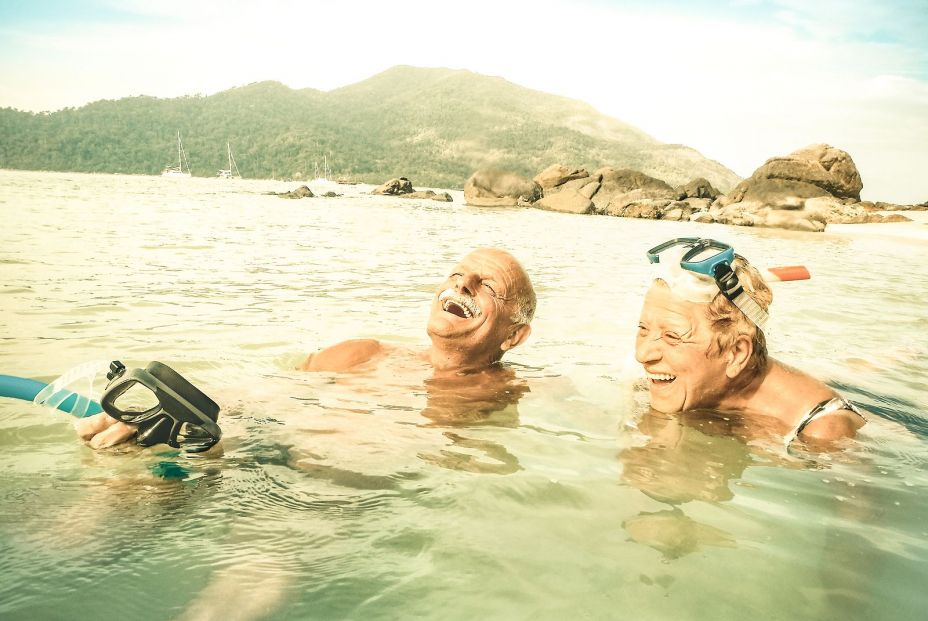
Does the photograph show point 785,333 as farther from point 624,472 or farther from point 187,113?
point 187,113

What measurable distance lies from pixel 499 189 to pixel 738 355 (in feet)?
138

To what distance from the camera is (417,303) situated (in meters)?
8.26

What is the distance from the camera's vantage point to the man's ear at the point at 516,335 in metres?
4.90

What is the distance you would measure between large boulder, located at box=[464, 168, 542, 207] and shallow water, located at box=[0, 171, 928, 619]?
37.8 metres

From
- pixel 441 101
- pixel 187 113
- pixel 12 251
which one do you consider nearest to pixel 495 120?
pixel 441 101

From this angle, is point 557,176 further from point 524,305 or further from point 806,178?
point 524,305

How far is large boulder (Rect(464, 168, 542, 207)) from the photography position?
144 feet

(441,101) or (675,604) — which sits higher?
(441,101)

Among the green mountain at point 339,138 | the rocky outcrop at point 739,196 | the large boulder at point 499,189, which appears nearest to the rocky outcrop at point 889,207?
the rocky outcrop at point 739,196

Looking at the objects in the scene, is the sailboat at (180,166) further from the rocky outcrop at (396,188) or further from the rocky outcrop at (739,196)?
the rocky outcrop at (739,196)

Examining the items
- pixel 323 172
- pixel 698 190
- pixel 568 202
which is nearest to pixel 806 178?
pixel 698 190

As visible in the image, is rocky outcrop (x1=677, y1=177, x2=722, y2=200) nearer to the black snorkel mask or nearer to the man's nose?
the man's nose

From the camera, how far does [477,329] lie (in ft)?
15.4

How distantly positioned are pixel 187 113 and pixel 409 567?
579ft
